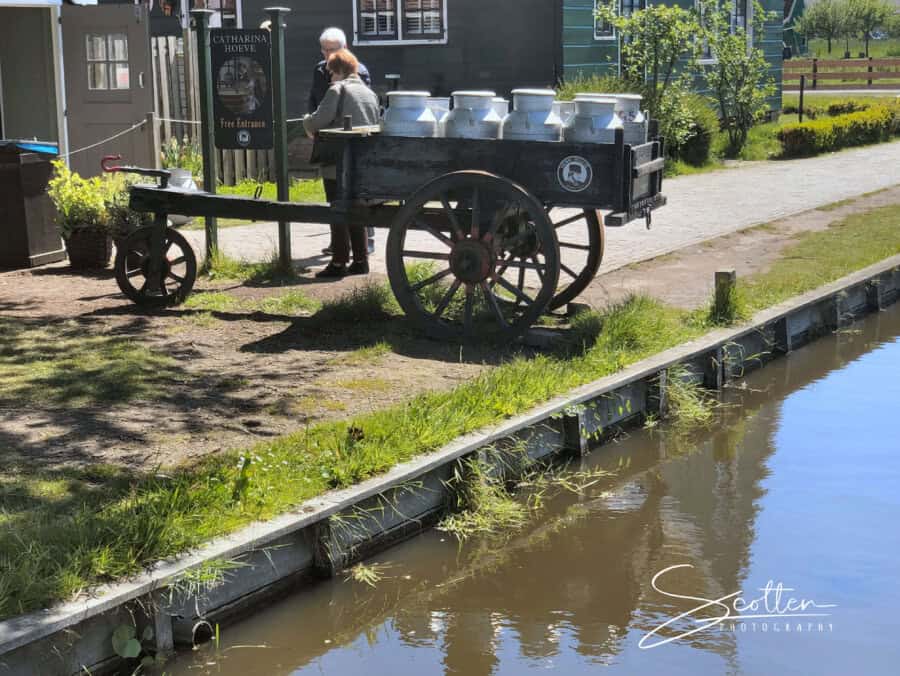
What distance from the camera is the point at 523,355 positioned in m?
8.19

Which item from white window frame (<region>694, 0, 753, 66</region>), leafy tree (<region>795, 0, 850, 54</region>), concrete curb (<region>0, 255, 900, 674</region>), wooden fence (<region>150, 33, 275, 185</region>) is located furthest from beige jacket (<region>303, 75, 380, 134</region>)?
leafy tree (<region>795, 0, 850, 54</region>)

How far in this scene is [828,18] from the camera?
2306 inches

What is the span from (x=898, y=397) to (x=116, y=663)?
5.61 metres


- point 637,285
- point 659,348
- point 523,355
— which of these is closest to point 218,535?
point 523,355

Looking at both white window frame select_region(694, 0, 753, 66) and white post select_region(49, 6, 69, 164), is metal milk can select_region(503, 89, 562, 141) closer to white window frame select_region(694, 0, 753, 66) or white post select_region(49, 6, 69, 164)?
white post select_region(49, 6, 69, 164)

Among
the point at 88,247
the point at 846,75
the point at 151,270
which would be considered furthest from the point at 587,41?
the point at 846,75

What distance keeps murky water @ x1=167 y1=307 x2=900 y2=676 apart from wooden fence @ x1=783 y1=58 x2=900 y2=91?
31340 mm

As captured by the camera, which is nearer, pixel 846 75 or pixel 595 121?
pixel 595 121

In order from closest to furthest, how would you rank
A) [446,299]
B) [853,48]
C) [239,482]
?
[239,482]
[446,299]
[853,48]

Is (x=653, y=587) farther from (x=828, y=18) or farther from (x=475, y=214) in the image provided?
(x=828, y=18)

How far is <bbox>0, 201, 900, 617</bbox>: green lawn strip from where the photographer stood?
Result: 4.77 m

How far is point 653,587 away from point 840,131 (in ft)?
61.4

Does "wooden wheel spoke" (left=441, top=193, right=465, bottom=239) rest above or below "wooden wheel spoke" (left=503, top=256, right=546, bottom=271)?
above

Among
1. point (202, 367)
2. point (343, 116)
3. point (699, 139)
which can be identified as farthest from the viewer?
point (699, 139)
